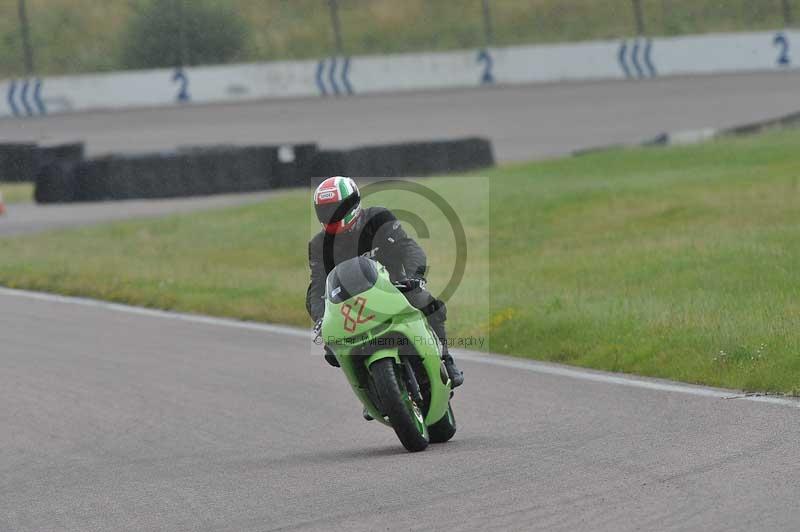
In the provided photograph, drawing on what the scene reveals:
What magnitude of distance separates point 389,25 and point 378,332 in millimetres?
38747

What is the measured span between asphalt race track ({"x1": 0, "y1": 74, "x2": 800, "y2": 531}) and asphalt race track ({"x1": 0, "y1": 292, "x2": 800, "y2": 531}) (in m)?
0.02

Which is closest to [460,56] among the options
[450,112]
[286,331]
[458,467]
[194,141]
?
[450,112]

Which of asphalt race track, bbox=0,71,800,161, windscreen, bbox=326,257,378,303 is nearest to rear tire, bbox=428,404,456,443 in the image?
windscreen, bbox=326,257,378,303

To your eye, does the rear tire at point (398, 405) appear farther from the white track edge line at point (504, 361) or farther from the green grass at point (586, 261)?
the green grass at point (586, 261)

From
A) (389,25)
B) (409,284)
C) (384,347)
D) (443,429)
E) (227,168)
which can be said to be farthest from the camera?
(389,25)

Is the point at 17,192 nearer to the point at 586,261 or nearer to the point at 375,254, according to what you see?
the point at 586,261

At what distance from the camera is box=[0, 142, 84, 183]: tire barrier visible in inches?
1113

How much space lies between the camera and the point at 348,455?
786 centimetres

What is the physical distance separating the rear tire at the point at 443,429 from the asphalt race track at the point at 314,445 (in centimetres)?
7

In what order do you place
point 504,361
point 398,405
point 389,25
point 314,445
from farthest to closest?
point 389,25, point 504,361, point 314,445, point 398,405

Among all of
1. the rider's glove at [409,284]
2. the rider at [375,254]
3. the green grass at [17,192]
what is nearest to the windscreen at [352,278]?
the rider's glove at [409,284]

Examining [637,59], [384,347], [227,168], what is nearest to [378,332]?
[384,347]

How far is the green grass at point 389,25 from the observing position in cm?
4091

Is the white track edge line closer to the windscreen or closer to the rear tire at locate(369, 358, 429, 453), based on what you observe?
the rear tire at locate(369, 358, 429, 453)
